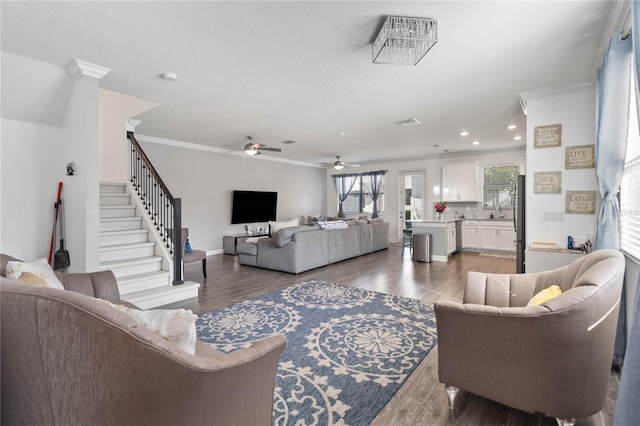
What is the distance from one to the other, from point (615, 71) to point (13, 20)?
4.91 m

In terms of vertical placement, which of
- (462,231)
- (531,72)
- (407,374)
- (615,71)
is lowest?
(407,374)

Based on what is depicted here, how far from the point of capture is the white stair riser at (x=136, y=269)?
12.6 ft

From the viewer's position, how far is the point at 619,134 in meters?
2.35

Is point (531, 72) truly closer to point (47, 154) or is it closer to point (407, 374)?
point (407, 374)

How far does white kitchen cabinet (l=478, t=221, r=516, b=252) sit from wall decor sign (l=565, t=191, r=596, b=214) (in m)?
4.22

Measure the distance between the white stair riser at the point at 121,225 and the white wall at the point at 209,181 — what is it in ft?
7.58

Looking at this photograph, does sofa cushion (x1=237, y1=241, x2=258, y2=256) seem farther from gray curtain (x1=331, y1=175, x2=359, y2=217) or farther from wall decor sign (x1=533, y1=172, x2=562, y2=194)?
gray curtain (x1=331, y1=175, x2=359, y2=217)

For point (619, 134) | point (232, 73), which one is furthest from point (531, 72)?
point (232, 73)

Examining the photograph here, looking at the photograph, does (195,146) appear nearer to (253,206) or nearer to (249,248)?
(253,206)

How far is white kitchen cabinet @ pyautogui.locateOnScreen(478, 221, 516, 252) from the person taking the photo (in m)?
7.39

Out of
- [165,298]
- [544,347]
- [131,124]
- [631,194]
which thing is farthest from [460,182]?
[131,124]

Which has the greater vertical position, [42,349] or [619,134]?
[619,134]

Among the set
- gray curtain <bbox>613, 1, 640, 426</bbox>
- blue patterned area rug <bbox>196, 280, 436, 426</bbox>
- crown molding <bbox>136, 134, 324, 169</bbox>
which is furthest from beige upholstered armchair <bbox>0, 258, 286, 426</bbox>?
crown molding <bbox>136, 134, 324, 169</bbox>

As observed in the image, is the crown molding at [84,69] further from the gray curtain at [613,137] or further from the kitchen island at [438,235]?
the kitchen island at [438,235]
